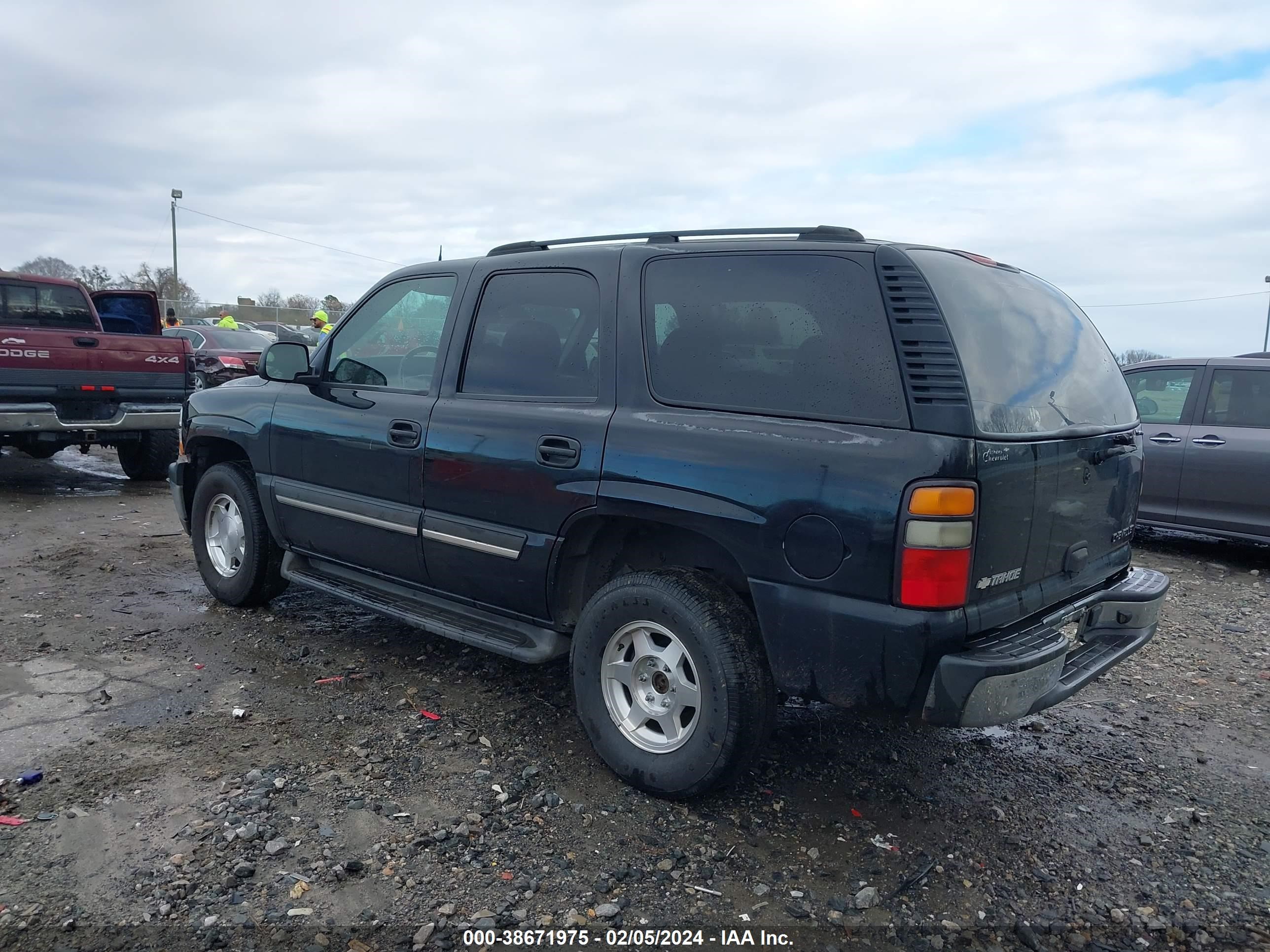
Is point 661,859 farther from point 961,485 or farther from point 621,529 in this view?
point 961,485

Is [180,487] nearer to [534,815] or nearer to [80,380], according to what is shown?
[534,815]

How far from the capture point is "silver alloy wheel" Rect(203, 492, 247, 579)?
5.14 metres

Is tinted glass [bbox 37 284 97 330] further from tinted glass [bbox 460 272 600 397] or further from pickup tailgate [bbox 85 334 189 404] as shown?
tinted glass [bbox 460 272 600 397]

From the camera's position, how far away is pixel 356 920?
255 cm

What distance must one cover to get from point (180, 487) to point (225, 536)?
468mm

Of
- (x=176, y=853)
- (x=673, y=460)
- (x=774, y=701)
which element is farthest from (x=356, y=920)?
(x=673, y=460)

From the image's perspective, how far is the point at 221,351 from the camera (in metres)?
14.5

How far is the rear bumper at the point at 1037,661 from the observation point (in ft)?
8.77

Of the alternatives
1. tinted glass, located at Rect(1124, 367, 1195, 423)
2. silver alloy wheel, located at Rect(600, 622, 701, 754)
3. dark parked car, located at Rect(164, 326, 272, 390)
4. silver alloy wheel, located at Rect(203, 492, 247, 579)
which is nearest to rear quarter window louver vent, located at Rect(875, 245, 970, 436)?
silver alloy wheel, located at Rect(600, 622, 701, 754)

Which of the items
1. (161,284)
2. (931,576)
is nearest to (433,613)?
(931,576)

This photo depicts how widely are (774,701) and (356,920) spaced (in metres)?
1.43

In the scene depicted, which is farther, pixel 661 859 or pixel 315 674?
pixel 315 674

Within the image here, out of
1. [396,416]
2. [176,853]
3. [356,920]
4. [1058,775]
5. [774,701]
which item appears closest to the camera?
[356,920]

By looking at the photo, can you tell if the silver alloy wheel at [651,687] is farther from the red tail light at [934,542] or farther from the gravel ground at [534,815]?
the red tail light at [934,542]
